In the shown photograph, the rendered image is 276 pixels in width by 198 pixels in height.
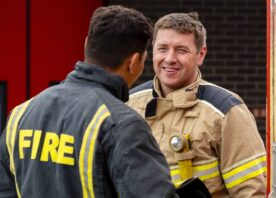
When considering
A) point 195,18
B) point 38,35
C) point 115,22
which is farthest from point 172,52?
point 38,35

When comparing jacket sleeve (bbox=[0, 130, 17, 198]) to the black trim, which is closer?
jacket sleeve (bbox=[0, 130, 17, 198])

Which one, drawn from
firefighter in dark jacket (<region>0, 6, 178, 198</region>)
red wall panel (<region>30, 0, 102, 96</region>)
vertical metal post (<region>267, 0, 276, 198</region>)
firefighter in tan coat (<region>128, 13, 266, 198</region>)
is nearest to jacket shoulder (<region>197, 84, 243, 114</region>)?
firefighter in tan coat (<region>128, 13, 266, 198</region>)

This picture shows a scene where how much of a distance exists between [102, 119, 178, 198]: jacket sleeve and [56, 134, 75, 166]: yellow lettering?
0.14 meters

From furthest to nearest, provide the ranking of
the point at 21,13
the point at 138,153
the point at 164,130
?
the point at 21,13
the point at 164,130
the point at 138,153

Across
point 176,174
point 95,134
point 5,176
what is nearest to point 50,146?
point 95,134

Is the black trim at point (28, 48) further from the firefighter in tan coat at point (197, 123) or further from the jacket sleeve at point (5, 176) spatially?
the jacket sleeve at point (5, 176)

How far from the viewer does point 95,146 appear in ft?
9.48

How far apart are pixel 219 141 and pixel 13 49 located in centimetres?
385

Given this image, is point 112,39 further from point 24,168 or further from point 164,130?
point 164,130

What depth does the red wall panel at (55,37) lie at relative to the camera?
756cm

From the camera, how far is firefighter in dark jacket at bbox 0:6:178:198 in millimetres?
2883

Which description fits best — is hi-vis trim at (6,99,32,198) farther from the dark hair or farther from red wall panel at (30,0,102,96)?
red wall panel at (30,0,102,96)

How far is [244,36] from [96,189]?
5146mm

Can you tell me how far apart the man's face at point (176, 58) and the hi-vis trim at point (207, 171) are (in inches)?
17.1
